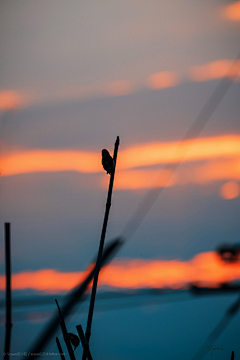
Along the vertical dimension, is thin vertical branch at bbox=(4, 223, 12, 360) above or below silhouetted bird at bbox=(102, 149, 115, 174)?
below

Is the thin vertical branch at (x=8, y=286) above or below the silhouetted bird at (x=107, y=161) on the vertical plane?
below

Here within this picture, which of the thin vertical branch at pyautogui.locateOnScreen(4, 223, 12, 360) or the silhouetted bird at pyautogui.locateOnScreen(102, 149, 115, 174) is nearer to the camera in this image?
the thin vertical branch at pyautogui.locateOnScreen(4, 223, 12, 360)

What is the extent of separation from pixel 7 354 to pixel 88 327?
40.8 inches

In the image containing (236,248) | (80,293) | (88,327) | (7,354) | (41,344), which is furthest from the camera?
(236,248)

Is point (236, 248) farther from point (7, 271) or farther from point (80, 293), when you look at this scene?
point (7, 271)

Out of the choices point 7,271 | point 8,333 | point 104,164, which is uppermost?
point 104,164

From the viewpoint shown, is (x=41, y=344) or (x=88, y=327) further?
(x=88, y=327)

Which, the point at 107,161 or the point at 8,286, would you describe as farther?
the point at 107,161

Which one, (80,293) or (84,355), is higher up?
(80,293)

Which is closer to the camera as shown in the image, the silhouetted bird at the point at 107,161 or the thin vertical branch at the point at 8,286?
the thin vertical branch at the point at 8,286

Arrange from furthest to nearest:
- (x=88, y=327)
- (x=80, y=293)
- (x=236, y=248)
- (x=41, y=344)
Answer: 1. (x=236, y=248)
2. (x=80, y=293)
3. (x=88, y=327)
4. (x=41, y=344)

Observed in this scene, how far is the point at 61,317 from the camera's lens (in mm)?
4785

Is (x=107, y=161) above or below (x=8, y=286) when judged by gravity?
above

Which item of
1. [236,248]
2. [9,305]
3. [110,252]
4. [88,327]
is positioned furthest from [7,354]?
[236,248]
